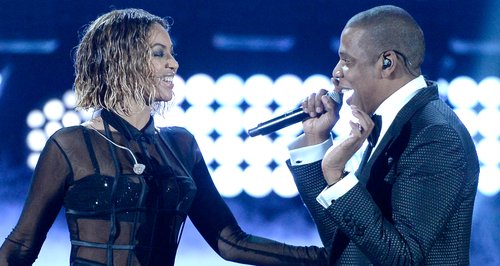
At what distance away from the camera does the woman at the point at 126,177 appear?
2.43 meters

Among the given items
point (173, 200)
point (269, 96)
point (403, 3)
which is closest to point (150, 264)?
point (173, 200)

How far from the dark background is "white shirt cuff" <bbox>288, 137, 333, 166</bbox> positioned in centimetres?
194

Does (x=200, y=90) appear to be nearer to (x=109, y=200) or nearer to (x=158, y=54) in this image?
(x=158, y=54)

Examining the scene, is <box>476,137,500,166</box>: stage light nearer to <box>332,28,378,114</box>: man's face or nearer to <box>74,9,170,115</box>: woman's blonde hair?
<box>332,28,378,114</box>: man's face

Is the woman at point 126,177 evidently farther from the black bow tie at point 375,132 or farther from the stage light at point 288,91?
the stage light at point 288,91

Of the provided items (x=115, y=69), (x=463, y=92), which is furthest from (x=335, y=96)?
(x=463, y=92)

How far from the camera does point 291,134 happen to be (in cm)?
440

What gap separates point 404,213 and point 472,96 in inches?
98.0

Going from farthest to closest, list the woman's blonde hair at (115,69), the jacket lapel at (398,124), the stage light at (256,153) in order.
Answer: the stage light at (256,153) → the woman's blonde hair at (115,69) → the jacket lapel at (398,124)

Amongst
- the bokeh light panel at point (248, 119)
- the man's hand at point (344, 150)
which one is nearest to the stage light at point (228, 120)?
the bokeh light panel at point (248, 119)

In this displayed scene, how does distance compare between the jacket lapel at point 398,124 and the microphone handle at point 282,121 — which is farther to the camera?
the microphone handle at point 282,121

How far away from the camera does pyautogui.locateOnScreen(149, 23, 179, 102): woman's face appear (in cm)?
261

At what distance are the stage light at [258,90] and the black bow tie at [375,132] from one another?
2067 millimetres

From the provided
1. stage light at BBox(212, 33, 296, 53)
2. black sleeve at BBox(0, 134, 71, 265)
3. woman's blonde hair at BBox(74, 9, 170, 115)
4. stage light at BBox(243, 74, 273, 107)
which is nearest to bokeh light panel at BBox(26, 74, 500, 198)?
stage light at BBox(243, 74, 273, 107)
